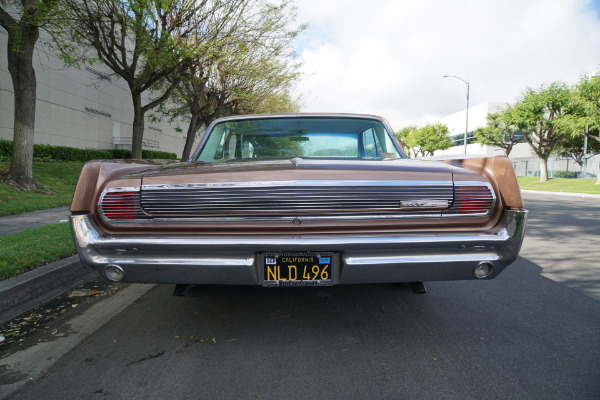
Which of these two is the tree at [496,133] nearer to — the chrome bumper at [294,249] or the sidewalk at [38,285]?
the chrome bumper at [294,249]

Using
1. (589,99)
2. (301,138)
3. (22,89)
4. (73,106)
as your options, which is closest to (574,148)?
(589,99)

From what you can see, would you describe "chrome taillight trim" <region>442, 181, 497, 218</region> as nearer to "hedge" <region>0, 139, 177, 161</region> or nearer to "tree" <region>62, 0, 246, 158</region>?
"tree" <region>62, 0, 246, 158</region>

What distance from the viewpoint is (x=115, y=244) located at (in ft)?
7.05

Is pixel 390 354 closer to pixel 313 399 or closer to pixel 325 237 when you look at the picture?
pixel 313 399

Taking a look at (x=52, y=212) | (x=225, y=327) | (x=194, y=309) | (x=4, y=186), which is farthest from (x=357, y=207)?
(x=4, y=186)

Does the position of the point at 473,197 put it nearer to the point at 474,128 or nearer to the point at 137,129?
the point at 137,129

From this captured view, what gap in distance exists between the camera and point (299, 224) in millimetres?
2156

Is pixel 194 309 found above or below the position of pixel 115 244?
below

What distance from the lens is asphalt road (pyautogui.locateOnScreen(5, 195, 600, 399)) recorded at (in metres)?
1.94

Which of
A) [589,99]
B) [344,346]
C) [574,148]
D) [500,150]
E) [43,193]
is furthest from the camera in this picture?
[500,150]

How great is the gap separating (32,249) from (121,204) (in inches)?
106

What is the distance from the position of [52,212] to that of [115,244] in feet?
22.7

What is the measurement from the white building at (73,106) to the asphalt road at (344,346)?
654 inches

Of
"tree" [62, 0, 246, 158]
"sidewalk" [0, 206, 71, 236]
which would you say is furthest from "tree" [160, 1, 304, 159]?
"sidewalk" [0, 206, 71, 236]
